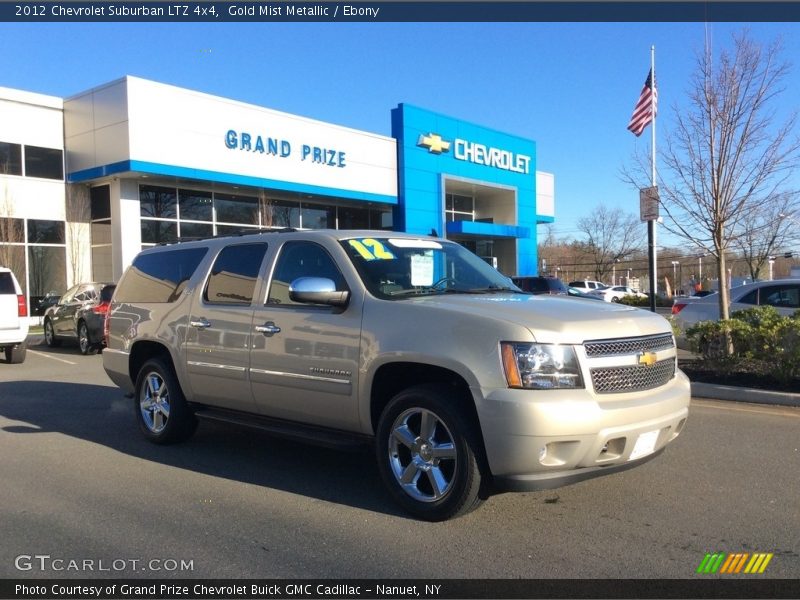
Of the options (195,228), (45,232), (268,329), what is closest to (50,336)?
(45,232)

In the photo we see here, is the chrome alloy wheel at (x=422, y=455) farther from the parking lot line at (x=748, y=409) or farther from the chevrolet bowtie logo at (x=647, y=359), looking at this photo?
the parking lot line at (x=748, y=409)

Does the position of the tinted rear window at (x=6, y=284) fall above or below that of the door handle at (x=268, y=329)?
above

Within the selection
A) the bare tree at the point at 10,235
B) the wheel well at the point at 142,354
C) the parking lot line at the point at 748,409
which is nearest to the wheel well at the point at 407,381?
the wheel well at the point at 142,354

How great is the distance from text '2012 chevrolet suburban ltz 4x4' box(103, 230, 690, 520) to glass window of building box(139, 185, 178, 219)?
1740 centimetres

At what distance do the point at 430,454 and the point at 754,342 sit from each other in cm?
616

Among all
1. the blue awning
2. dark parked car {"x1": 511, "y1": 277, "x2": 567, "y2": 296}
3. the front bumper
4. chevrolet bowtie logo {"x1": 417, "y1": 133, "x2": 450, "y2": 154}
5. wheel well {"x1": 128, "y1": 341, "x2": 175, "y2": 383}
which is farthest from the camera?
the blue awning

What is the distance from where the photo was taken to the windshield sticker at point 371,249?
17.1ft

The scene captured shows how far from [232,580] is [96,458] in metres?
3.08

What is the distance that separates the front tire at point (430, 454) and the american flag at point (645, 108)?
43.8 ft

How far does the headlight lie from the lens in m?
4.02

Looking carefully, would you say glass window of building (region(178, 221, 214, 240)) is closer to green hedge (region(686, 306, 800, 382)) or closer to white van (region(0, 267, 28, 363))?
white van (region(0, 267, 28, 363))

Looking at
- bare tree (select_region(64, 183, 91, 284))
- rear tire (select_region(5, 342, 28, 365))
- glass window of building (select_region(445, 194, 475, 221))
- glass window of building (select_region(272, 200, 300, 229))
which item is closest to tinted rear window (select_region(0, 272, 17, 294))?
rear tire (select_region(5, 342, 28, 365))

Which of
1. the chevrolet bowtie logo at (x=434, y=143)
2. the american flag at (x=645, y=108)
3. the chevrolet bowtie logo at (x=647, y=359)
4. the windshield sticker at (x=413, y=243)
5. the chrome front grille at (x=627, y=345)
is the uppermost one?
the chevrolet bowtie logo at (x=434, y=143)

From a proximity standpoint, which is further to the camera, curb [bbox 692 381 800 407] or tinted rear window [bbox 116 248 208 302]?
curb [bbox 692 381 800 407]
